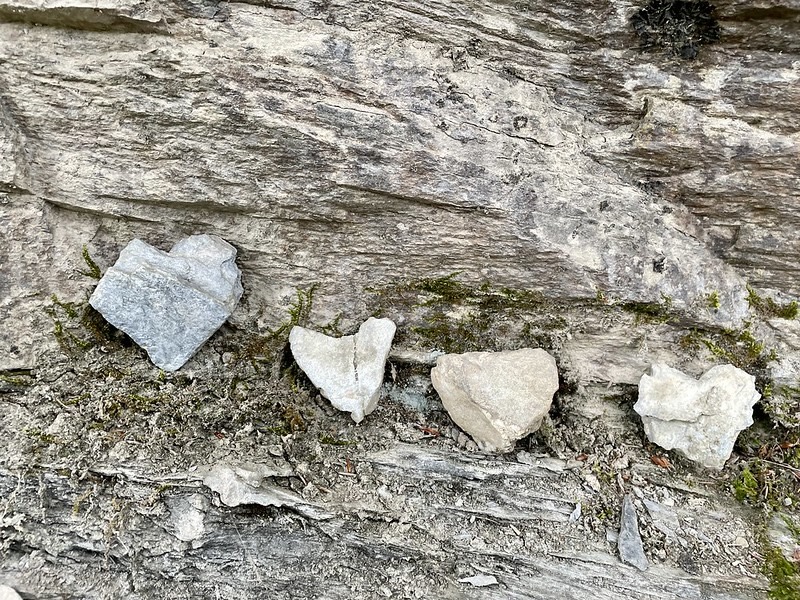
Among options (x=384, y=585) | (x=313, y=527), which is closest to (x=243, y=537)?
(x=313, y=527)

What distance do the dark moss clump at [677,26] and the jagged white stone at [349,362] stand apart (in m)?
2.57

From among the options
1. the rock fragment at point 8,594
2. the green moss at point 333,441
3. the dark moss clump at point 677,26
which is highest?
the dark moss clump at point 677,26

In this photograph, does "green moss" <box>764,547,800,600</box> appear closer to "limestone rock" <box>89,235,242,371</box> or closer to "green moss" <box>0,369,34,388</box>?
"limestone rock" <box>89,235,242,371</box>

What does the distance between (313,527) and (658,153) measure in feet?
11.2

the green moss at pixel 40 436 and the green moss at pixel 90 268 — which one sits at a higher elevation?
the green moss at pixel 90 268

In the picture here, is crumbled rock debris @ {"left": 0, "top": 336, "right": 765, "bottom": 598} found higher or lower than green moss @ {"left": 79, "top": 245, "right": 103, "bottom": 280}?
lower

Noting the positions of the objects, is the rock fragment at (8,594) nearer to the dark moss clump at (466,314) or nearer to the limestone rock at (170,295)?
the limestone rock at (170,295)

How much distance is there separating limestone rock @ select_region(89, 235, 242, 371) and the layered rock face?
0.72 ft

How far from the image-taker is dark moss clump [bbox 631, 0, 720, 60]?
339 centimetres

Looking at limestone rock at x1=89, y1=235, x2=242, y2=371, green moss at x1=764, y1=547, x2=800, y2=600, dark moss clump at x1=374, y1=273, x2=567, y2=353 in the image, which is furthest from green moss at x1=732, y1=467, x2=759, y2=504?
limestone rock at x1=89, y1=235, x2=242, y2=371

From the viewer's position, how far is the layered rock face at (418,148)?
3.59 meters

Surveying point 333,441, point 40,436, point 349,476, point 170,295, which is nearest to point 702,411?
point 349,476

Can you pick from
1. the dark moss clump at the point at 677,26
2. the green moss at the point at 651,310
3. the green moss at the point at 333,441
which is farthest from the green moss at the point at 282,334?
the dark moss clump at the point at 677,26

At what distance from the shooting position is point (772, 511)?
3.69 metres
